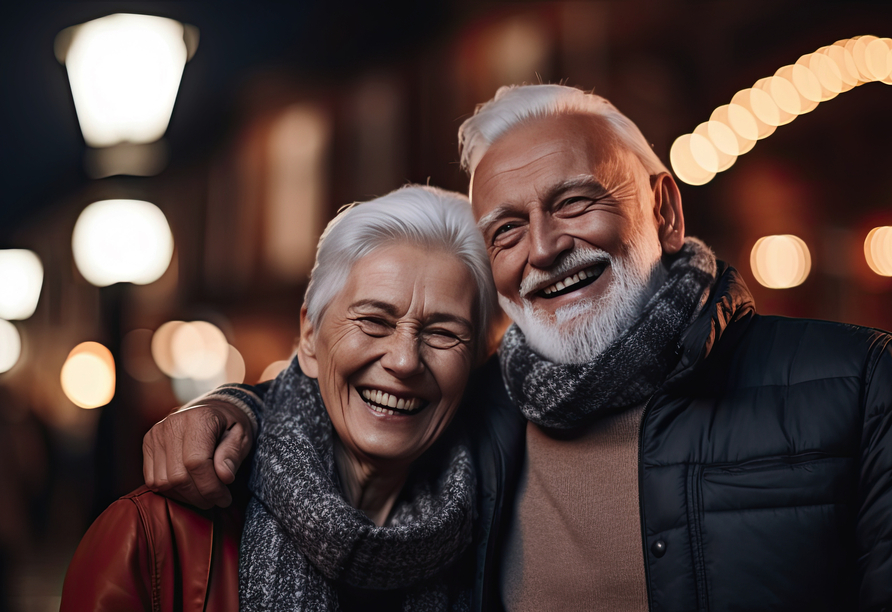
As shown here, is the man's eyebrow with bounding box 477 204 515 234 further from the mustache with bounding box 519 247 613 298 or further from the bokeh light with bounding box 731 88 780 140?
the bokeh light with bounding box 731 88 780 140

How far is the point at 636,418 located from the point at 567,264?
0.43m

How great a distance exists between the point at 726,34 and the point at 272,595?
7.44 m

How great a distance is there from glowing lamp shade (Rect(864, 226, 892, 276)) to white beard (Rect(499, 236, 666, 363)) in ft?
20.9

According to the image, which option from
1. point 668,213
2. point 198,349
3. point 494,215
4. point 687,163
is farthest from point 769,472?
point 198,349

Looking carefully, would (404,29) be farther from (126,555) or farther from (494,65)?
(126,555)

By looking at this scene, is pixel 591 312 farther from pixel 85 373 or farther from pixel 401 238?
pixel 85 373

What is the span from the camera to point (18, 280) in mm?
8219

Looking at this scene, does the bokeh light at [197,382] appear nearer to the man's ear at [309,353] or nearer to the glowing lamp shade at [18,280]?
the glowing lamp shade at [18,280]

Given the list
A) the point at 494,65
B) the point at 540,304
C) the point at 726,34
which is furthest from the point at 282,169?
the point at 540,304

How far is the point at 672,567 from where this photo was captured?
142 centimetres

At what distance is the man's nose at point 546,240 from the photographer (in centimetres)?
166

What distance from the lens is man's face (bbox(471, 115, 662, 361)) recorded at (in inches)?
66.4

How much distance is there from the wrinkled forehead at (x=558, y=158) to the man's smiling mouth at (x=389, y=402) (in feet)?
1.91

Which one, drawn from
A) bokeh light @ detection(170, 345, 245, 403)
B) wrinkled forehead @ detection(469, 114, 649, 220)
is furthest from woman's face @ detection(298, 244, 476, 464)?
bokeh light @ detection(170, 345, 245, 403)
